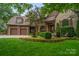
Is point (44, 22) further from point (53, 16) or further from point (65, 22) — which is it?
point (65, 22)

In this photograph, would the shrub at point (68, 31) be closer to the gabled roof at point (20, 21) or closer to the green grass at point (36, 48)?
the green grass at point (36, 48)

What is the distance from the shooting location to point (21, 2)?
8.62 metres

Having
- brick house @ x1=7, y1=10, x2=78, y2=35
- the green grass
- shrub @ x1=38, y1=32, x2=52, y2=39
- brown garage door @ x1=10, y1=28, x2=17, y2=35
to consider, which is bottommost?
the green grass

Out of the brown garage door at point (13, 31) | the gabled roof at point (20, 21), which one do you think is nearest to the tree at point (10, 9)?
the gabled roof at point (20, 21)

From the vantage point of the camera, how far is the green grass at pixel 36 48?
8609 mm

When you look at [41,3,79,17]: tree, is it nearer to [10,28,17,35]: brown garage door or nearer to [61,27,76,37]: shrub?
[61,27,76,37]: shrub

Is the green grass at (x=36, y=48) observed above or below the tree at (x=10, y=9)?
below

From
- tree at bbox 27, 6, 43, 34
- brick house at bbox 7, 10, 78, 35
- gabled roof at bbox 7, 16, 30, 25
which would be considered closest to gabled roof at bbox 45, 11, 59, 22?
brick house at bbox 7, 10, 78, 35

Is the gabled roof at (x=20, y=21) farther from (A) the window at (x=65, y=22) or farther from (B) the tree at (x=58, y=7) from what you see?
(A) the window at (x=65, y=22)

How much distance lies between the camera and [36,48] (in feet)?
28.3

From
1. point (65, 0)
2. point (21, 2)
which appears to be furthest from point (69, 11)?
point (21, 2)

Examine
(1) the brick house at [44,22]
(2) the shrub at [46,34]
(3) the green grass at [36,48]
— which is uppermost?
(1) the brick house at [44,22]

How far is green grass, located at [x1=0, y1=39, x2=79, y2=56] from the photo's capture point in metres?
8.61

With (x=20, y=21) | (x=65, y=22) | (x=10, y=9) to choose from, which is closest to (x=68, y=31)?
(x=65, y=22)
